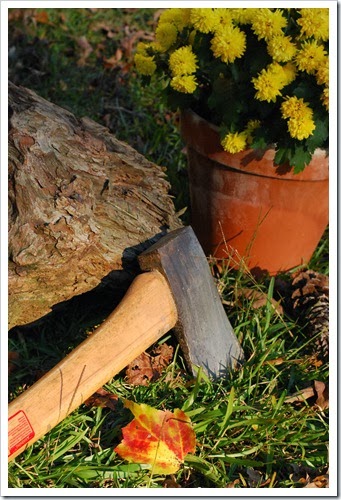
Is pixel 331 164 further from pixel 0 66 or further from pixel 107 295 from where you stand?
pixel 0 66

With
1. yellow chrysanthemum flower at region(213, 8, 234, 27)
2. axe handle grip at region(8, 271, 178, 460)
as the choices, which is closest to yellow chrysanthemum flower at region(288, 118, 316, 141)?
yellow chrysanthemum flower at region(213, 8, 234, 27)

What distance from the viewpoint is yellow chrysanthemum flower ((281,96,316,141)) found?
2.54 m

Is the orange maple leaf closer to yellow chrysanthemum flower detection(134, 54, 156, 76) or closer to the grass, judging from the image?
the grass

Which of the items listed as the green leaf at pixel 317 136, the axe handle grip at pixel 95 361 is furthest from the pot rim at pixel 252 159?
the axe handle grip at pixel 95 361


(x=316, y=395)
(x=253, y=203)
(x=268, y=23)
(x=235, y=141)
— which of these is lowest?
(x=316, y=395)

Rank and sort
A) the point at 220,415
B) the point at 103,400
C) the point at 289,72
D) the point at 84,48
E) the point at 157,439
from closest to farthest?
the point at 157,439 → the point at 220,415 → the point at 103,400 → the point at 289,72 → the point at 84,48

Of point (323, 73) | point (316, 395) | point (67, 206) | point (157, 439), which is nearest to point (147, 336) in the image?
point (157, 439)

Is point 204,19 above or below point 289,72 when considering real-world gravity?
above

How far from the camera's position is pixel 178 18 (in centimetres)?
280

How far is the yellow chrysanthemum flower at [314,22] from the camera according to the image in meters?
2.52

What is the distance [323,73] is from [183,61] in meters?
0.54

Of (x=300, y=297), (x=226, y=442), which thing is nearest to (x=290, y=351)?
(x=300, y=297)

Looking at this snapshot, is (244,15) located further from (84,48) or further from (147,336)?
(84,48)

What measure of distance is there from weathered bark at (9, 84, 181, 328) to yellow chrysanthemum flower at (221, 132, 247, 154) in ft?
0.93
